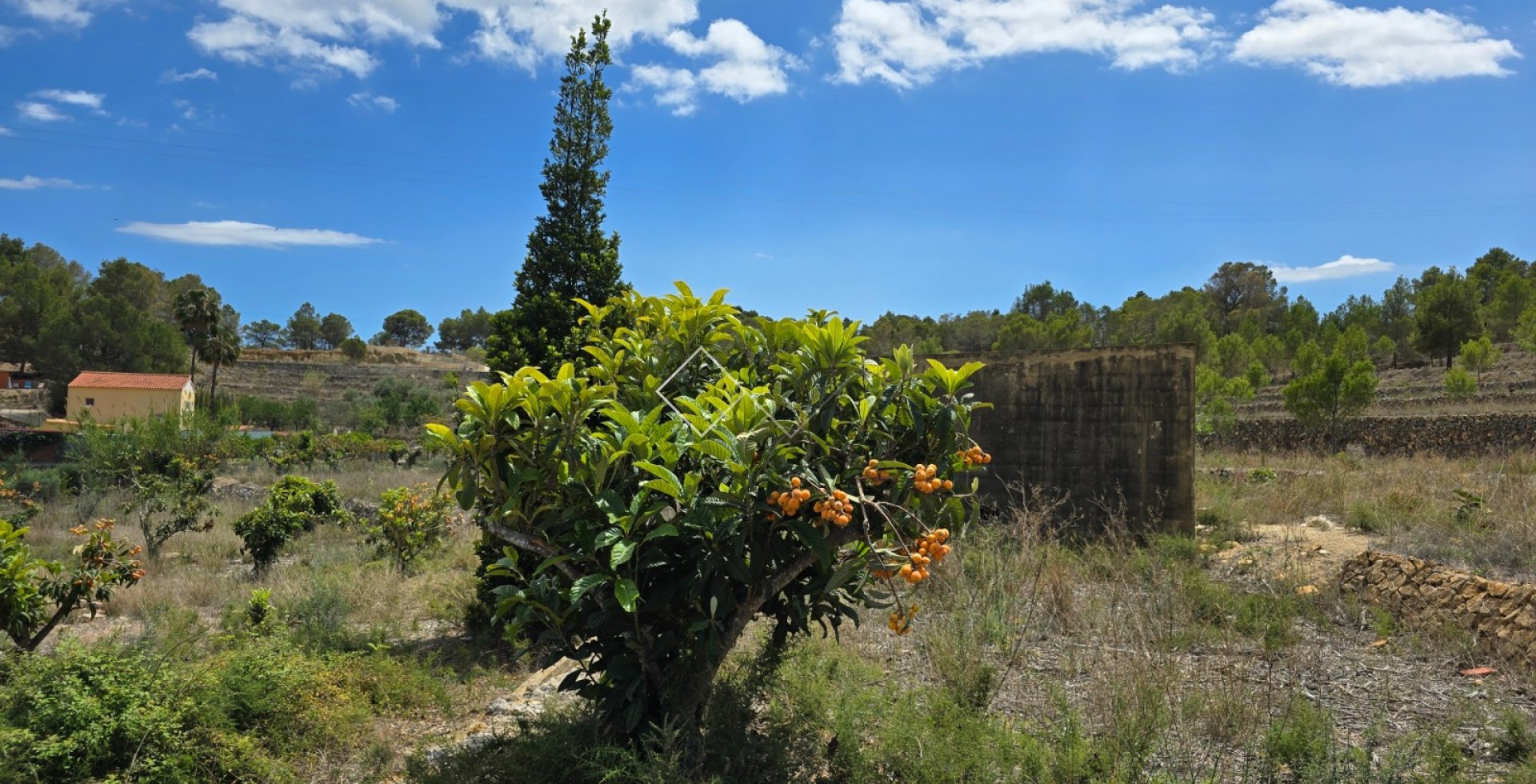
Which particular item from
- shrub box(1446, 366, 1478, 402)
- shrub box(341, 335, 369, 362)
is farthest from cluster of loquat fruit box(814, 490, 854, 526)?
shrub box(341, 335, 369, 362)

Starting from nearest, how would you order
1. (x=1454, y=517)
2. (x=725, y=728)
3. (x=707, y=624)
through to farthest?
(x=707, y=624) < (x=725, y=728) < (x=1454, y=517)

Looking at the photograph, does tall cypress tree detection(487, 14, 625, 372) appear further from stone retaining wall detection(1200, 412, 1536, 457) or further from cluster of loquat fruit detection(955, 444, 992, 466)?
stone retaining wall detection(1200, 412, 1536, 457)

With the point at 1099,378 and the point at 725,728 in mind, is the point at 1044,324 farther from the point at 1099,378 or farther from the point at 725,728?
the point at 725,728

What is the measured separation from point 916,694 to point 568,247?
498 centimetres

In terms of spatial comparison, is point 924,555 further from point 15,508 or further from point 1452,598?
point 15,508

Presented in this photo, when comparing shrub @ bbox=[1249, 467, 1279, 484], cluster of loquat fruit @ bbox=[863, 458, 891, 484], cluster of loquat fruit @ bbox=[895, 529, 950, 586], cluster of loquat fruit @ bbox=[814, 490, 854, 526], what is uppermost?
cluster of loquat fruit @ bbox=[863, 458, 891, 484]

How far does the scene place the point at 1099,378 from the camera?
9.44 m

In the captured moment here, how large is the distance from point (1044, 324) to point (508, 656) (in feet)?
158

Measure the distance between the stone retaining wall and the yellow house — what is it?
1468 inches

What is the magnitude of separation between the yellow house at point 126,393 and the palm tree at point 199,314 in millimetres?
3035

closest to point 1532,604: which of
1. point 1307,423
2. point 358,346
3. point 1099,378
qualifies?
point 1099,378

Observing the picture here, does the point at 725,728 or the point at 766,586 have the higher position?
the point at 766,586

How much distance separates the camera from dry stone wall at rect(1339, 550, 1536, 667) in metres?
5.45

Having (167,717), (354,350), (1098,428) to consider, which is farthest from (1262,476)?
(354,350)
